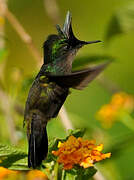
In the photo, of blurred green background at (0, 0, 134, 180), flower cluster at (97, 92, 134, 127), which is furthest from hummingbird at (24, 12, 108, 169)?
flower cluster at (97, 92, 134, 127)

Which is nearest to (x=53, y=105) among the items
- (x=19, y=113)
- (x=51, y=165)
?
(x=51, y=165)

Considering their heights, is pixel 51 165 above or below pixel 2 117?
below

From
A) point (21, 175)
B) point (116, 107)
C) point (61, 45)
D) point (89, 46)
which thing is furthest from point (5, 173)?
point (89, 46)

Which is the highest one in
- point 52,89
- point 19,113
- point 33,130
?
point 19,113

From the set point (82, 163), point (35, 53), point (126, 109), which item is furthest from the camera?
point (126, 109)

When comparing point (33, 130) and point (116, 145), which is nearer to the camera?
point (33, 130)

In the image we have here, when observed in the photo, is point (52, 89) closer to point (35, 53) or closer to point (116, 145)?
point (35, 53)

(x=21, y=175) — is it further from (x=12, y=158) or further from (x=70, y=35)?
(x=70, y=35)
